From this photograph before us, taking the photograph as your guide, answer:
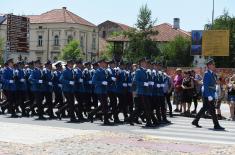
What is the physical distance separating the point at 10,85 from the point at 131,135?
23.1 feet

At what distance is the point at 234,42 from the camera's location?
66250 mm

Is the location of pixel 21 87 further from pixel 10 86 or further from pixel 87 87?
pixel 87 87

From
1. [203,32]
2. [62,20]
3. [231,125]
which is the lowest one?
[231,125]

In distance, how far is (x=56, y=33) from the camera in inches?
3497

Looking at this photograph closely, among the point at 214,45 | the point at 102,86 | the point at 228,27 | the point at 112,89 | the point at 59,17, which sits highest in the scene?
the point at 59,17

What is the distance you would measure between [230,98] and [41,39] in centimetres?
7326

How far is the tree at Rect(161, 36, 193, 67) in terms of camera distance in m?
81.5

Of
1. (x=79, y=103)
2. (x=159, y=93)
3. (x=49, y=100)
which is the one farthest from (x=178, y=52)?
(x=159, y=93)

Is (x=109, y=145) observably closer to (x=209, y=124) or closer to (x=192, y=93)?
(x=209, y=124)

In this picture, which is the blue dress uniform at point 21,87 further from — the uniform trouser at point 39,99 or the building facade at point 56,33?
the building facade at point 56,33

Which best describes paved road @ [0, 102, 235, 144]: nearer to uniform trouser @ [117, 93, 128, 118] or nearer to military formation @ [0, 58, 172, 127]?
military formation @ [0, 58, 172, 127]

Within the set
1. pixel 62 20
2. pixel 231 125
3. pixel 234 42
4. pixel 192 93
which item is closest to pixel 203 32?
pixel 192 93

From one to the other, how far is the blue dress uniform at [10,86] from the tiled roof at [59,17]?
68.0 metres

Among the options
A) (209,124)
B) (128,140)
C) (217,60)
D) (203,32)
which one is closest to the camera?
(128,140)
